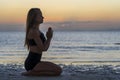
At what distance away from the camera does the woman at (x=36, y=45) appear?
9867 mm

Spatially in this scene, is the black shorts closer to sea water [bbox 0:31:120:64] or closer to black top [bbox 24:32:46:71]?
black top [bbox 24:32:46:71]

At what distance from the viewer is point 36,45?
1002 centimetres

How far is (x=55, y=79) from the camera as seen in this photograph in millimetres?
9766

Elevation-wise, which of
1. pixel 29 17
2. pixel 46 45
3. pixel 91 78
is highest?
pixel 29 17

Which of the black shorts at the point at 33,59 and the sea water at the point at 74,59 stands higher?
A: the black shorts at the point at 33,59

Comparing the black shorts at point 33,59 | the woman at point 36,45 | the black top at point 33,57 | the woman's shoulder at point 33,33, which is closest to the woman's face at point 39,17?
the woman at point 36,45

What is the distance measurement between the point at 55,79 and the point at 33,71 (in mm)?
828

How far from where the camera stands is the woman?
32.4 ft

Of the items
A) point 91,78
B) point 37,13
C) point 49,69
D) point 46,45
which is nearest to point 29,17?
point 37,13

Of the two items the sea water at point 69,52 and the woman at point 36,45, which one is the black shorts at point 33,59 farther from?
the sea water at point 69,52

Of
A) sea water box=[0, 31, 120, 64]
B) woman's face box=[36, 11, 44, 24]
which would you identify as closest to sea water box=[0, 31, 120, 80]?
sea water box=[0, 31, 120, 64]

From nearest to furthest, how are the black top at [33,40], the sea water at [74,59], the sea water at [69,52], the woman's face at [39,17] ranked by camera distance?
the woman's face at [39,17], the black top at [33,40], the sea water at [74,59], the sea water at [69,52]

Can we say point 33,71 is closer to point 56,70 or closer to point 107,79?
point 56,70

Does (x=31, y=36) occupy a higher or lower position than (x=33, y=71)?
higher
